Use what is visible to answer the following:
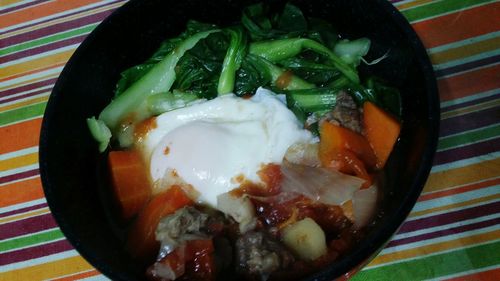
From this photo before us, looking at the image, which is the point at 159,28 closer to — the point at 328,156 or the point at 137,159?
the point at 137,159

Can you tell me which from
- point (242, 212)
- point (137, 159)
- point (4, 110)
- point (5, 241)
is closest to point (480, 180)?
point (242, 212)

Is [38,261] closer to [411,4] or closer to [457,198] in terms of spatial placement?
[457,198]

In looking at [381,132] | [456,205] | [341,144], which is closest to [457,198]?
[456,205]

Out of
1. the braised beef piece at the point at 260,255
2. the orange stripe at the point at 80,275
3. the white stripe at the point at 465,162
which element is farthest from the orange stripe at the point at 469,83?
the orange stripe at the point at 80,275

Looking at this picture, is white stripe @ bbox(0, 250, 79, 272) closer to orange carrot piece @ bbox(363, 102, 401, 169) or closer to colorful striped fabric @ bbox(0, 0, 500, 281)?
colorful striped fabric @ bbox(0, 0, 500, 281)

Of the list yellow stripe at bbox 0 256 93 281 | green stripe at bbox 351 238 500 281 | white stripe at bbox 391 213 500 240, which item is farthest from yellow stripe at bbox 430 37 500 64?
yellow stripe at bbox 0 256 93 281

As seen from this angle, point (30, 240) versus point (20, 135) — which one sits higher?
point (20, 135)

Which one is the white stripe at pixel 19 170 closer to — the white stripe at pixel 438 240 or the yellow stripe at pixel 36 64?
the yellow stripe at pixel 36 64
